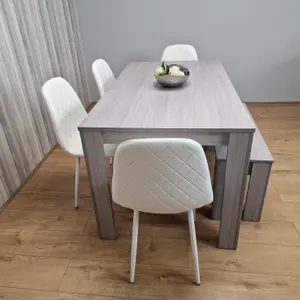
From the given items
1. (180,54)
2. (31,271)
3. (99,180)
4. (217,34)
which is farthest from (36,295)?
(217,34)

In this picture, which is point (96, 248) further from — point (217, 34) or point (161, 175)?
point (217, 34)

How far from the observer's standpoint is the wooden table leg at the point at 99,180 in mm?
1270

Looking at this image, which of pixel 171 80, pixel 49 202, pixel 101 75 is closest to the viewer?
pixel 171 80

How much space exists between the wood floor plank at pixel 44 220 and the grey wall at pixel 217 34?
2.10 metres

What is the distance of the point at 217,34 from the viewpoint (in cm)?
305

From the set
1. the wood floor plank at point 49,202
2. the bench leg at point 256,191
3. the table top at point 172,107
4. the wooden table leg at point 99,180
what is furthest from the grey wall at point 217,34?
the wooden table leg at point 99,180

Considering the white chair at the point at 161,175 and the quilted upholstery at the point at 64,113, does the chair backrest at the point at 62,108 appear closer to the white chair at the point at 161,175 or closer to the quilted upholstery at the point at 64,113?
the quilted upholstery at the point at 64,113

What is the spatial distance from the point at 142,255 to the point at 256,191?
74 cm

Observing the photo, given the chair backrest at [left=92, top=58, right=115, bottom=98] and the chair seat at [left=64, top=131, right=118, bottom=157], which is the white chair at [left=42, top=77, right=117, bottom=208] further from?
the chair backrest at [left=92, top=58, right=115, bottom=98]

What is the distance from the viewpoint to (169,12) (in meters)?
2.99

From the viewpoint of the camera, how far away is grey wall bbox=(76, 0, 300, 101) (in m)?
2.91

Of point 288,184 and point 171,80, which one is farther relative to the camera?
point 288,184

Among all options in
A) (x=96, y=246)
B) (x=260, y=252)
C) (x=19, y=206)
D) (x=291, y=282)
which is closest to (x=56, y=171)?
(x=19, y=206)

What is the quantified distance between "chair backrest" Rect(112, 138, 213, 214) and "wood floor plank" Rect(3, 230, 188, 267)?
0.47 m
